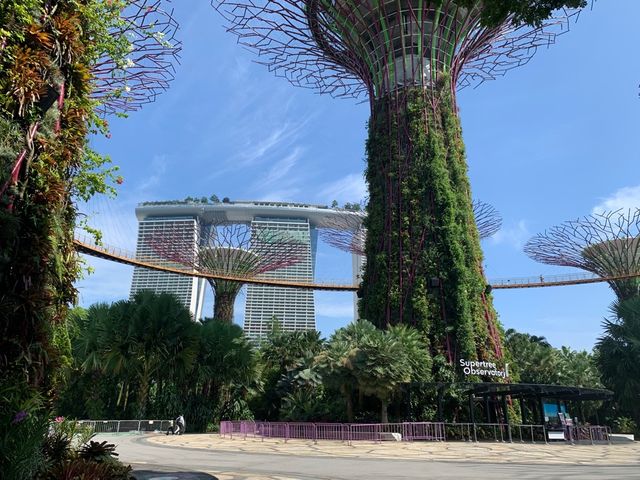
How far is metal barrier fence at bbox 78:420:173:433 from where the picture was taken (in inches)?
1187

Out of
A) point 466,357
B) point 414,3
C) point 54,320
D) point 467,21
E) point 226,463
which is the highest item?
point 414,3

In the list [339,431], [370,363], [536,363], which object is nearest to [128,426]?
[339,431]

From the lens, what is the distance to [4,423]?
20.5ft

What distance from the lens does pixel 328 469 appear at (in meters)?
13.2

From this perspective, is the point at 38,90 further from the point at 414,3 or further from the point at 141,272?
the point at 141,272

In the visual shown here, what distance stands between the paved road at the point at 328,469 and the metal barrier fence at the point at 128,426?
14351mm

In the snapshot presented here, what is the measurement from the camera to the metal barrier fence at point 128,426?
30.2m

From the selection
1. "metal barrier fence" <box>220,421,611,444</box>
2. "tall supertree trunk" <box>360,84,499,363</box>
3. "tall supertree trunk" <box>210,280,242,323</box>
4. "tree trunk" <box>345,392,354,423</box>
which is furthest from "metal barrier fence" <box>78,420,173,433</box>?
"tall supertree trunk" <box>210,280,242,323</box>

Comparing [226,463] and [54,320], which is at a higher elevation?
[54,320]

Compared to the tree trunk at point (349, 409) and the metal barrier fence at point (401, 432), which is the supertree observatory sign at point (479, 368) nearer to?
the metal barrier fence at point (401, 432)

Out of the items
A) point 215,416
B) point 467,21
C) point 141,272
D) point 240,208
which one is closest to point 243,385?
point 215,416

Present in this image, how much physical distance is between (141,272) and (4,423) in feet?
483

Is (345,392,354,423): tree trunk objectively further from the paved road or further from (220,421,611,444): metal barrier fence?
the paved road

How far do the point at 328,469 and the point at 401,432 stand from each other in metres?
15.8
